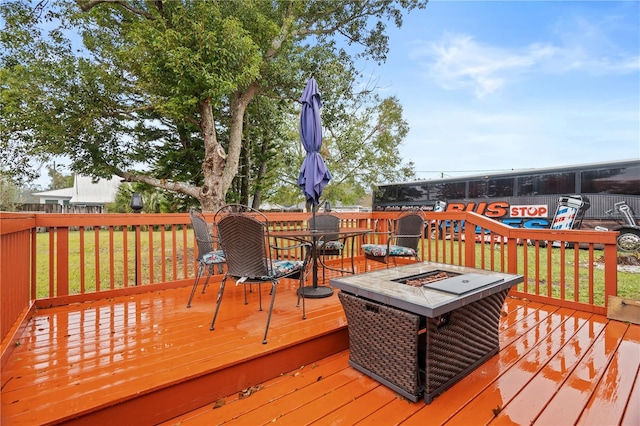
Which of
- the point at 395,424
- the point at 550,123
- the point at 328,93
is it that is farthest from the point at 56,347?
the point at 550,123

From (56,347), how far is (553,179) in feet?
38.0

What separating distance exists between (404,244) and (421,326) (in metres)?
2.32

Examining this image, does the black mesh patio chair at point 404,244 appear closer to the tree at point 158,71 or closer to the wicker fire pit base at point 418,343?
the wicker fire pit base at point 418,343

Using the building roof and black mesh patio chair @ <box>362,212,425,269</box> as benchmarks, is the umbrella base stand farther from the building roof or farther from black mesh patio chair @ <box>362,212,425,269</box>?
the building roof

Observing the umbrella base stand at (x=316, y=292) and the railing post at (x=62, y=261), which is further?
the umbrella base stand at (x=316, y=292)

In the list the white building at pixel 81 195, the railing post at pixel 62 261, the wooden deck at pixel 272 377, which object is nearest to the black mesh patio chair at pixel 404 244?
the wooden deck at pixel 272 377

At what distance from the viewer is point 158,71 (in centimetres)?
553

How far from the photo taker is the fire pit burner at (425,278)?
1.99 m

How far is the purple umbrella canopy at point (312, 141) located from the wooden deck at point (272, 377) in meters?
1.25

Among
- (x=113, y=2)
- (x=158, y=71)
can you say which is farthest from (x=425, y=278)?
(x=113, y=2)

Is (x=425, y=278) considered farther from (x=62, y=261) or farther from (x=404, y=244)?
(x=62, y=261)

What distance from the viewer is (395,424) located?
4.65 ft

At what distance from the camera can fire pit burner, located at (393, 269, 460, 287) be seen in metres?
1.99

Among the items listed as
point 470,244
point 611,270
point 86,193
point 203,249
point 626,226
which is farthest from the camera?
point 86,193
